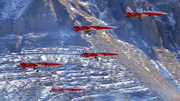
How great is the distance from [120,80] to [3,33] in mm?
86447

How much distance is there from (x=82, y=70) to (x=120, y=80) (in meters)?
22.1

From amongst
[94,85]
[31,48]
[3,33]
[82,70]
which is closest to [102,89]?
[94,85]

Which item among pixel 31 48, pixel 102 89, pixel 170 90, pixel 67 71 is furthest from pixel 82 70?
pixel 170 90

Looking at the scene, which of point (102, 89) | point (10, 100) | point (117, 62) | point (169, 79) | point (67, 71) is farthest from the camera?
point (169, 79)

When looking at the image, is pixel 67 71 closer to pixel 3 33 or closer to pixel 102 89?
pixel 102 89

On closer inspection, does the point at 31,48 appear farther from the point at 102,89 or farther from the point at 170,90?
the point at 170,90

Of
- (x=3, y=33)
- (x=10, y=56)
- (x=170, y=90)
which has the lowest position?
(x=170, y=90)

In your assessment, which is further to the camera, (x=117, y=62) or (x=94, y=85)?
(x=117, y=62)

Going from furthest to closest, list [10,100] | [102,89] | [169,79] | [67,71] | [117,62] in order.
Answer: [169,79] < [117,62] < [67,71] < [102,89] < [10,100]

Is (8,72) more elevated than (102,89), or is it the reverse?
(8,72)

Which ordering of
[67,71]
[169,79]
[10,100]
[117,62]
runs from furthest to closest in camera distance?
[169,79]
[117,62]
[67,71]
[10,100]

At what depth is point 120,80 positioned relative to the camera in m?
158

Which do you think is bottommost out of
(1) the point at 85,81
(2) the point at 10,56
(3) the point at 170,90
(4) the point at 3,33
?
(3) the point at 170,90

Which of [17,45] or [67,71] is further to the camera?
[17,45]
